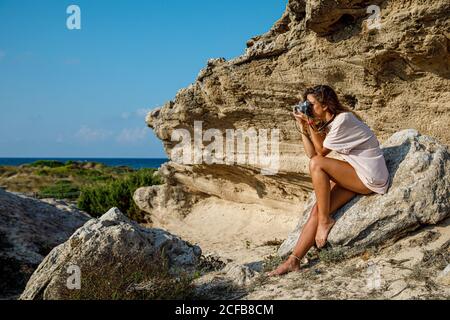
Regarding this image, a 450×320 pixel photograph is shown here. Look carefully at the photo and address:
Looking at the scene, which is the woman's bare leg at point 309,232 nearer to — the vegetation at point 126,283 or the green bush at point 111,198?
the vegetation at point 126,283

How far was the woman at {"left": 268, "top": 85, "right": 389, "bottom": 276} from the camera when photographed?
5.54 m

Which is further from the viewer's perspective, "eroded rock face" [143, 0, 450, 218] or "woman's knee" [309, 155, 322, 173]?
"eroded rock face" [143, 0, 450, 218]

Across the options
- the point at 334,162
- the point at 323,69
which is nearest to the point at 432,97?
the point at 323,69

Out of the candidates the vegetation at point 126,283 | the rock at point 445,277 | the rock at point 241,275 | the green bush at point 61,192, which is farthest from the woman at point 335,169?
the green bush at point 61,192

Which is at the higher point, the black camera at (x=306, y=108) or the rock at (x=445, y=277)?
the black camera at (x=306, y=108)

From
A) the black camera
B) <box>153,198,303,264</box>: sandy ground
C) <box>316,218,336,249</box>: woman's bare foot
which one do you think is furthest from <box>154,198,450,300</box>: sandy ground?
<box>153,198,303,264</box>: sandy ground

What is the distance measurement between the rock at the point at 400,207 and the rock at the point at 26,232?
4.49 meters

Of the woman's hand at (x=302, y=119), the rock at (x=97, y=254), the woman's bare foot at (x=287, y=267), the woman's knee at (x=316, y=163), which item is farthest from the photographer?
the woman's hand at (x=302, y=119)

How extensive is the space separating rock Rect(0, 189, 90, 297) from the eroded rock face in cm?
317

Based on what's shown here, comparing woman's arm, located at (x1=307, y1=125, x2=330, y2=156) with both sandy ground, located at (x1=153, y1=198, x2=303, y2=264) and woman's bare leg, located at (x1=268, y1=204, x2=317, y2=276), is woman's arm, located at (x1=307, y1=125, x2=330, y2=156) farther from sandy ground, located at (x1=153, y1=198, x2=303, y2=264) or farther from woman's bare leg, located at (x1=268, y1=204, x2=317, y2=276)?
sandy ground, located at (x1=153, y1=198, x2=303, y2=264)

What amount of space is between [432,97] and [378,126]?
3.04ft

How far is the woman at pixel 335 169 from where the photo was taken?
18.2 ft

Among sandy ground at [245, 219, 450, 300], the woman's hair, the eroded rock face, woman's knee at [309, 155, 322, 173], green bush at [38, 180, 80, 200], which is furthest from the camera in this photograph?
green bush at [38, 180, 80, 200]
